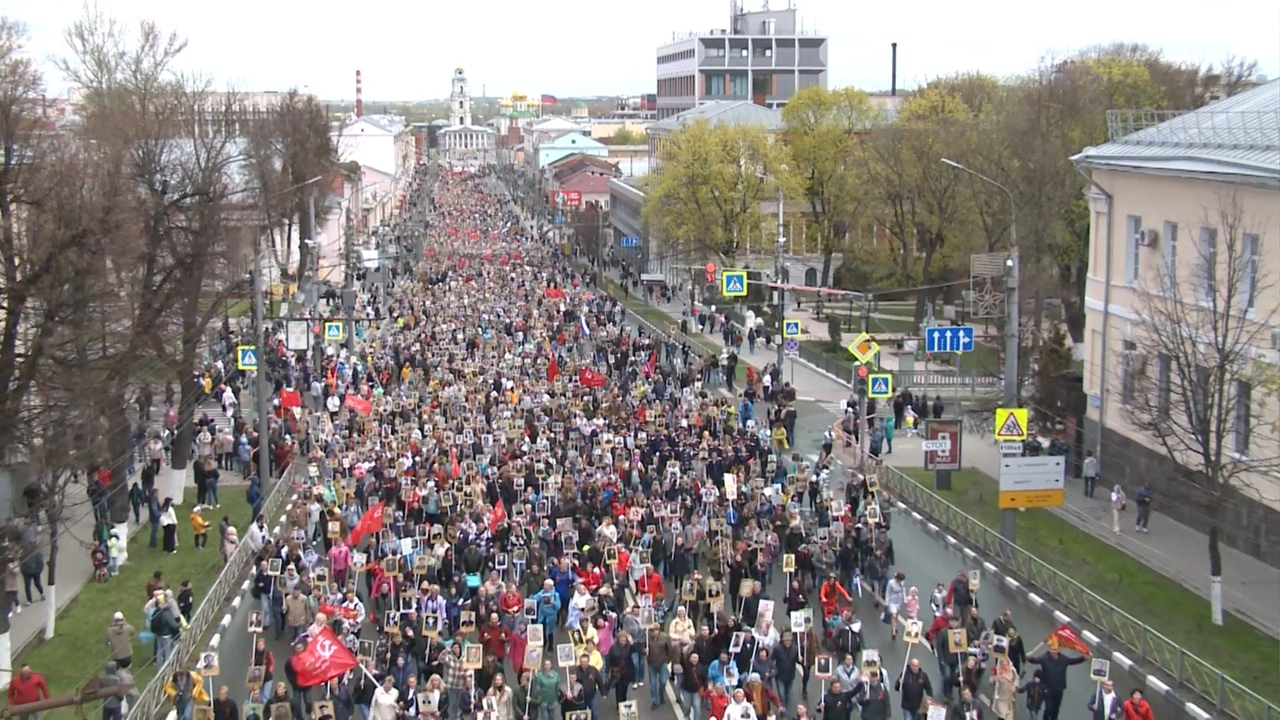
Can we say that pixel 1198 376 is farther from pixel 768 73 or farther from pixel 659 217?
pixel 768 73

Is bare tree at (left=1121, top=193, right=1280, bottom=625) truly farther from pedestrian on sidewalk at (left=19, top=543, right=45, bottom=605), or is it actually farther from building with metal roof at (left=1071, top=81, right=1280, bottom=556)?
pedestrian on sidewalk at (left=19, top=543, right=45, bottom=605)

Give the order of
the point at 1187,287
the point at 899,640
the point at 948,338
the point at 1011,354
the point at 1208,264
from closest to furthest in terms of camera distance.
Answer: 1. the point at 899,640
2. the point at 1208,264
3. the point at 1011,354
4. the point at 1187,287
5. the point at 948,338

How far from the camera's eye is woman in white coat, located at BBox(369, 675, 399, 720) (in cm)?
1517

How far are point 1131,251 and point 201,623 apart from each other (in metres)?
20.3

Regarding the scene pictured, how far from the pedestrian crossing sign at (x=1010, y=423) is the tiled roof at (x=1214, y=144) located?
5.65 metres

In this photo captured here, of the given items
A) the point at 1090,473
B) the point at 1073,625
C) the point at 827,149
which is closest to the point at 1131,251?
the point at 1090,473

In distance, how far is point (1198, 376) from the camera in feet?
68.9

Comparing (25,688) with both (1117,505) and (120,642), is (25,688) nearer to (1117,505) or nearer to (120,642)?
(120,642)

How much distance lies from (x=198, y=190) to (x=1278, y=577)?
23095 millimetres

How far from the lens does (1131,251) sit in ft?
97.2

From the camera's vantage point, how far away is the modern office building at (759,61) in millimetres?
130750

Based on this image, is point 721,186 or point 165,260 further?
point 721,186

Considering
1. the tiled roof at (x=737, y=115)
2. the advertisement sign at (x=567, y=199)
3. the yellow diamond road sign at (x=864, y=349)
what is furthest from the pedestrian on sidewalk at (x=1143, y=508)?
the advertisement sign at (x=567, y=199)

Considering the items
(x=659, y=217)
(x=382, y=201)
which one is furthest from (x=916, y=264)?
(x=382, y=201)
